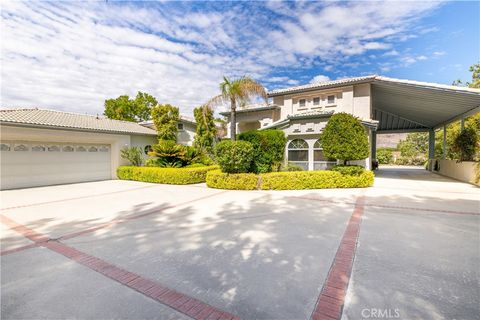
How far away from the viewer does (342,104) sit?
16.1m

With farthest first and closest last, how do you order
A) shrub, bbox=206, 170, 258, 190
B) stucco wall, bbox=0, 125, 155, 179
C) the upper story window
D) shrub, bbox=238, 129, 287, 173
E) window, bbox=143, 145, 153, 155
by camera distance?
window, bbox=143, 145, 153, 155 < the upper story window < shrub, bbox=238, 129, 287, 173 < stucco wall, bbox=0, 125, 155, 179 < shrub, bbox=206, 170, 258, 190

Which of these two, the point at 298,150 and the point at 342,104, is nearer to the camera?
the point at 298,150

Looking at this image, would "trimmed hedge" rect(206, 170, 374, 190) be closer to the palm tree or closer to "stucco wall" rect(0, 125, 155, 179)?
the palm tree

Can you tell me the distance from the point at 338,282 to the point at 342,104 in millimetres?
15639

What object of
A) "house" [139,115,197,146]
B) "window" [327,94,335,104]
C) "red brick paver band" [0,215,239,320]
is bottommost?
"red brick paver band" [0,215,239,320]

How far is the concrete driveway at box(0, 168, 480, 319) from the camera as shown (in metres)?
2.70

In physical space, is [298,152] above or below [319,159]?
above

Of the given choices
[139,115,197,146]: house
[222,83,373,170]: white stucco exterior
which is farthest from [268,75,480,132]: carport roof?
[139,115,197,146]: house

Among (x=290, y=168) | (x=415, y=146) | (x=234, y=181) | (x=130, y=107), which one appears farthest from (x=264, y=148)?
(x=415, y=146)

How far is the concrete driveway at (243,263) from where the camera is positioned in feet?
8.86

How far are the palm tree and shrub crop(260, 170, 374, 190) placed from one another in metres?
3.49

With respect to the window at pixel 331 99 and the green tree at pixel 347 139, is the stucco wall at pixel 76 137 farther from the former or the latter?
the window at pixel 331 99

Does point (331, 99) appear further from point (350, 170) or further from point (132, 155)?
point (132, 155)

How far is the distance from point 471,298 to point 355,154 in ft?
30.7
